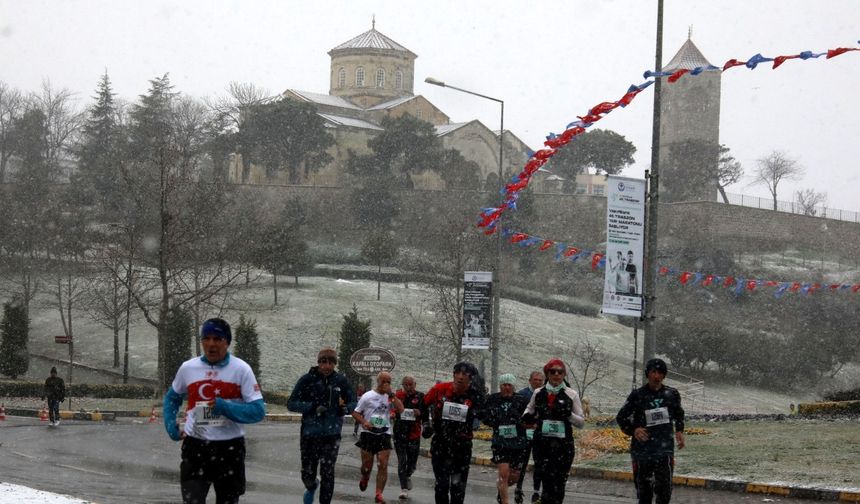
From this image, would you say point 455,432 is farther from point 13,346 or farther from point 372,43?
point 372,43

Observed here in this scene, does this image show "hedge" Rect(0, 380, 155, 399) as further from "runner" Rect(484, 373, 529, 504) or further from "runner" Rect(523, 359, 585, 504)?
"runner" Rect(523, 359, 585, 504)

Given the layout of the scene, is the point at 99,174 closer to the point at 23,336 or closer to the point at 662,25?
the point at 23,336

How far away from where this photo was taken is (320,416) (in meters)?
10.7

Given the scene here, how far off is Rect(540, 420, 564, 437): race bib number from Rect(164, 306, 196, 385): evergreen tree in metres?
33.9

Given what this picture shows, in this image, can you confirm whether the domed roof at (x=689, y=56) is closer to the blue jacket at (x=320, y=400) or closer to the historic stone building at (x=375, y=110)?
the historic stone building at (x=375, y=110)

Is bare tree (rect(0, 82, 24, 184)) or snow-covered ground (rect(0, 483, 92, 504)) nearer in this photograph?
snow-covered ground (rect(0, 483, 92, 504))

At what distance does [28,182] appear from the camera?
225ft

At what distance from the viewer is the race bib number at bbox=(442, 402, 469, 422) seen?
406 inches

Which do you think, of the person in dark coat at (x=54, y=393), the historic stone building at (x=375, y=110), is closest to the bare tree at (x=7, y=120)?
the historic stone building at (x=375, y=110)

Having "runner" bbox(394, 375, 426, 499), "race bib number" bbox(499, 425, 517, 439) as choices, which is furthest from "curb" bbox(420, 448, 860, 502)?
"race bib number" bbox(499, 425, 517, 439)

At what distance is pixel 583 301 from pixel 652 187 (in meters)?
54.8

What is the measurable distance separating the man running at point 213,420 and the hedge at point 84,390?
3155cm

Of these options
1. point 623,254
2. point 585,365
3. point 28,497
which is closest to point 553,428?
point 28,497

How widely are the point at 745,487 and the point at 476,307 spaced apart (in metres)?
10.4
